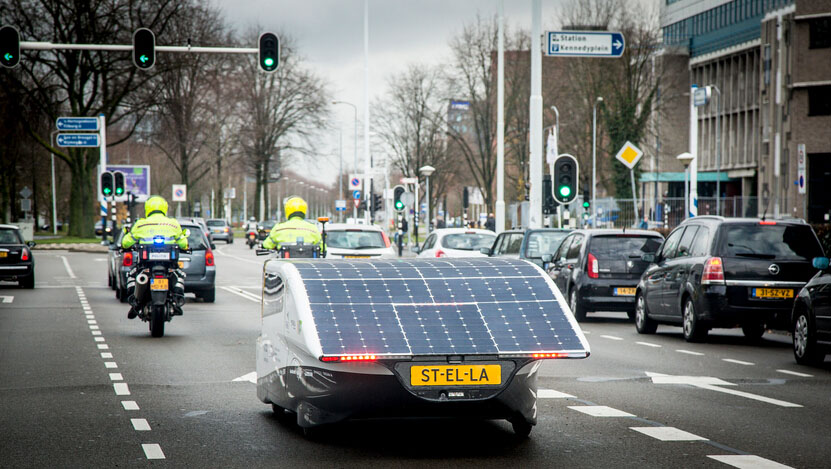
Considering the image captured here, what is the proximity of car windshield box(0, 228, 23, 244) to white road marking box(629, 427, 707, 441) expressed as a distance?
23.7 metres

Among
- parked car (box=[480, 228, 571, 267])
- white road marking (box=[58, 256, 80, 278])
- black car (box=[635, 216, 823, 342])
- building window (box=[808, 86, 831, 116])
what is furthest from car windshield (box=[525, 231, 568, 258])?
building window (box=[808, 86, 831, 116])

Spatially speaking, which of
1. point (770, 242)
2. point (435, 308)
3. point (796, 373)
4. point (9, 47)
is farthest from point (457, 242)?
point (435, 308)

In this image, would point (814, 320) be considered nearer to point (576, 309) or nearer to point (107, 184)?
point (576, 309)

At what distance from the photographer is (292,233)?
16.6 m

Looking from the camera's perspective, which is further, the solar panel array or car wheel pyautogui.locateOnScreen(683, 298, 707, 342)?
car wheel pyautogui.locateOnScreen(683, 298, 707, 342)

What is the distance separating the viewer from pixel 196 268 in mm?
24000

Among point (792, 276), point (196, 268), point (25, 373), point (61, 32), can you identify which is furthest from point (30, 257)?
point (61, 32)

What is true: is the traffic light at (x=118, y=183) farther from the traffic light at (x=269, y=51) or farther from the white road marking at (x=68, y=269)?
the traffic light at (x=269, y=51)

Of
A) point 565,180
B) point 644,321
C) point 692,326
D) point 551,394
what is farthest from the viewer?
point 565,180

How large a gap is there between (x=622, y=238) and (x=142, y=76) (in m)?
41.2

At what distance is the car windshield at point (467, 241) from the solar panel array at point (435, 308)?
59.8ft

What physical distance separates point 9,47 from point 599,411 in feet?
55.3

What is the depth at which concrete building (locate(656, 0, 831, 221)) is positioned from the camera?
65.4 m

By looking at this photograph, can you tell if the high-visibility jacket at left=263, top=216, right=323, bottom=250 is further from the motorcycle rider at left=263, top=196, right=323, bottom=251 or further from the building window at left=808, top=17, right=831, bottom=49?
the building window at left=808, top=17, right=831, bottom=49
